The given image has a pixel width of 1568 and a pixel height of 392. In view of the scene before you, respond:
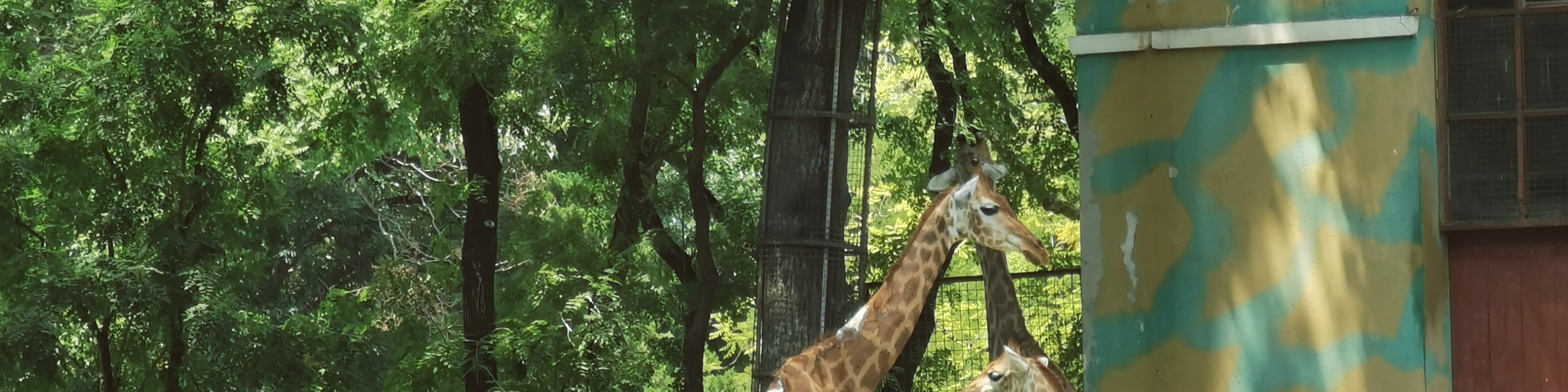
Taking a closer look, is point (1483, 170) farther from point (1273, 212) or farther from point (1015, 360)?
point (1015, 360)

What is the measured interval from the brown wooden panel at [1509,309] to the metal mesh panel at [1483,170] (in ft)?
0.32

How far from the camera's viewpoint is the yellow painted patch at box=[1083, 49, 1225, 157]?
8.10 metres

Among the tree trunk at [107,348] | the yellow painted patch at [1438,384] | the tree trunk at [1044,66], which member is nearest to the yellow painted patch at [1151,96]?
the yellow painted patch at [1438,384]

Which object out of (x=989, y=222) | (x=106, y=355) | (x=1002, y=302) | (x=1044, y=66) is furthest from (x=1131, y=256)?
(x=106, y=355)

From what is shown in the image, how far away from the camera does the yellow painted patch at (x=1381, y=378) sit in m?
7.72

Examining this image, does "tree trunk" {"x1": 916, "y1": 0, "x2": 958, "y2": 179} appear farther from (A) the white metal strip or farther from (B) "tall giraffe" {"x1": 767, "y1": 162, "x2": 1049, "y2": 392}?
(A) the white metal strip

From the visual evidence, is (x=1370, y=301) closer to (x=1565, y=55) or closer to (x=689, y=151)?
(x=1565, y=55)

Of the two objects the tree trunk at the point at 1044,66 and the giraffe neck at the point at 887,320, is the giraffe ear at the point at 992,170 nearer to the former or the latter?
the giraffe neck at the point at 887,320

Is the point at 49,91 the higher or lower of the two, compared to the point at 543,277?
higher

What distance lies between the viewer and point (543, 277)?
16.2 metres

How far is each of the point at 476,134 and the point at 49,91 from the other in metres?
3.84

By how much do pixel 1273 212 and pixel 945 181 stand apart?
5.34 ft

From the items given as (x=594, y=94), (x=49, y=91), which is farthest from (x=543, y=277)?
(x=49, y=91)

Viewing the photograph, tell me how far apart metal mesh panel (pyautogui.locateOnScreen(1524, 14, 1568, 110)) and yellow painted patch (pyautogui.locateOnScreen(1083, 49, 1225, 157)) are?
4.38ft
